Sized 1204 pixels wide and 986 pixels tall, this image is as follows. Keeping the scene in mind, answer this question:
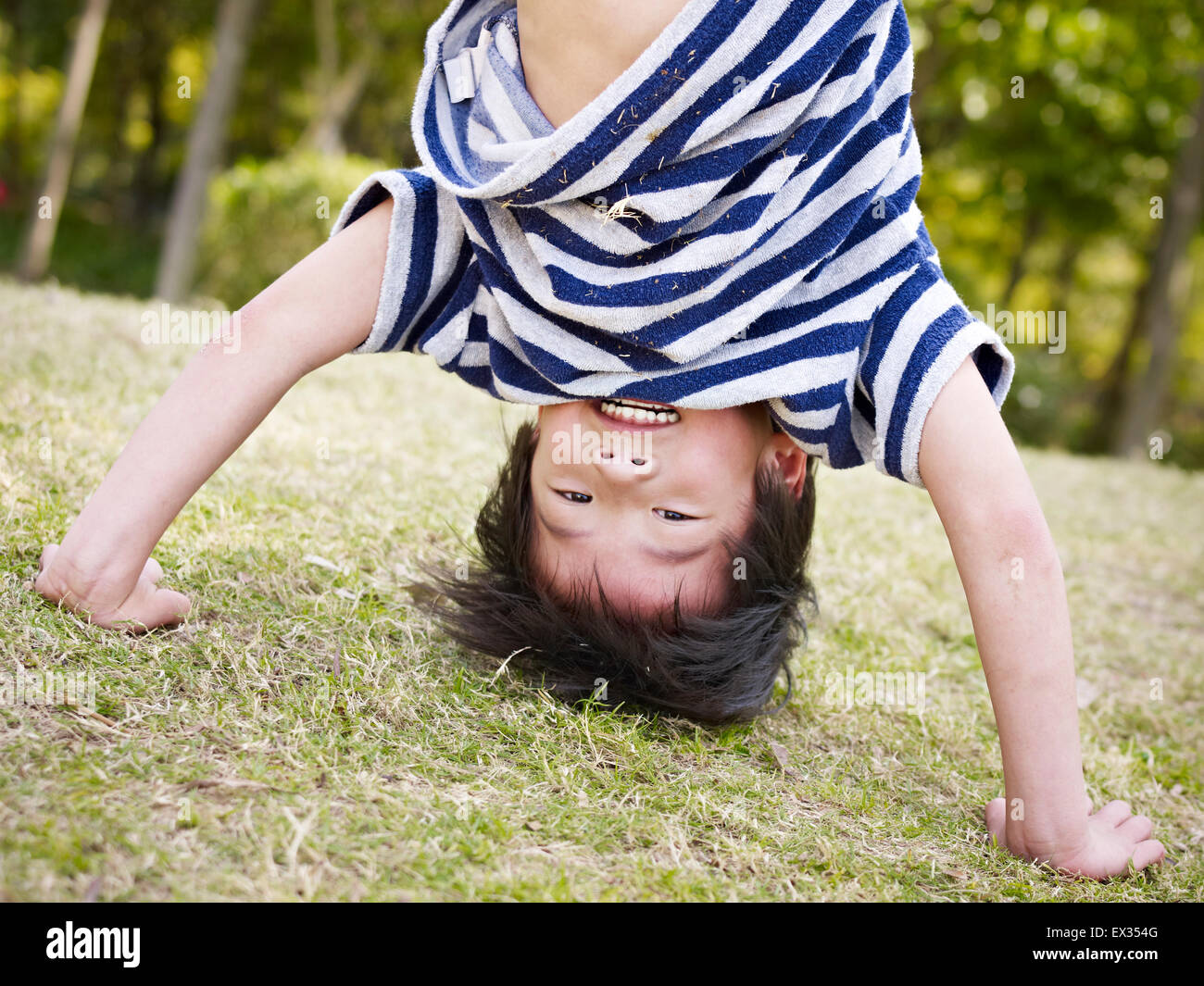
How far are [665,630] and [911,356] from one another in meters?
0.77

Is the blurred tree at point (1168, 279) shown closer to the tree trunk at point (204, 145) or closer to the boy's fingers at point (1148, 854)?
the tree trunk at point (204, 145)

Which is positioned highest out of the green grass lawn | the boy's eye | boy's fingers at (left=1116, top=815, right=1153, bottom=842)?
the boy's eye

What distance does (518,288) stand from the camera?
2127 mm

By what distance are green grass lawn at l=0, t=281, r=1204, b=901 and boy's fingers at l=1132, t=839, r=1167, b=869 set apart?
2.5 inches

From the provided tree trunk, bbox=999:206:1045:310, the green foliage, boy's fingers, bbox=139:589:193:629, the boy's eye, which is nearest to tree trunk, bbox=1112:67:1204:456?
tree trunk, bbox=999:206:1045:310

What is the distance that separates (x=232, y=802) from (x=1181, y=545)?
15.6 feet

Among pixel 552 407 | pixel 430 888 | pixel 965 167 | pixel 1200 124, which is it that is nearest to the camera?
pixel 430 888

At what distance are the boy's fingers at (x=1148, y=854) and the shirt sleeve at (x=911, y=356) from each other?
86 cm

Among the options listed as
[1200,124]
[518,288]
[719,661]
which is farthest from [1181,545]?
[1200,124]

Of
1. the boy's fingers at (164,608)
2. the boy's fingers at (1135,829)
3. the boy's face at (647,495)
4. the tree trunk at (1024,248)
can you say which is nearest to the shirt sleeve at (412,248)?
the boy's face at (647,495)

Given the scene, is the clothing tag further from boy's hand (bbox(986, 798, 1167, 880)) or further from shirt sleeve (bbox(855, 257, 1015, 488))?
boy's hand (bbox(986, 798, 1167, 880))

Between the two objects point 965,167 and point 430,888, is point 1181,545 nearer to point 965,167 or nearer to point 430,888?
point 430,888

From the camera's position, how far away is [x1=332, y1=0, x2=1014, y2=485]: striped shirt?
1.89m

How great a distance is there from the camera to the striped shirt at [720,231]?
6.22 feet
